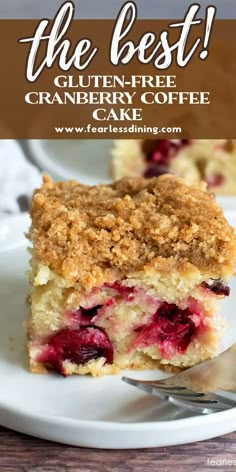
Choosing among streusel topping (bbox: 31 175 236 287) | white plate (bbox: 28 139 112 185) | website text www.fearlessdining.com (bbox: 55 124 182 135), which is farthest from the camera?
white plate (bbox: 28 139 112 185)

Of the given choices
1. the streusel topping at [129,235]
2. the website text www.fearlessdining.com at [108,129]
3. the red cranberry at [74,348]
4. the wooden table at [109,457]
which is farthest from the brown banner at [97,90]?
the wooden table at [109,457]

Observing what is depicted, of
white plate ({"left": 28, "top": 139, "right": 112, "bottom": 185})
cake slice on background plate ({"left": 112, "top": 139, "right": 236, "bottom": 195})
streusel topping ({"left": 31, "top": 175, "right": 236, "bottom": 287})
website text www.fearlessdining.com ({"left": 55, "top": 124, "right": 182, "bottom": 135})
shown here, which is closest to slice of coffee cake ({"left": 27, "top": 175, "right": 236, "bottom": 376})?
streusel topping ({"left": 31, "top": 175, "right": 236, "bottom": 287})

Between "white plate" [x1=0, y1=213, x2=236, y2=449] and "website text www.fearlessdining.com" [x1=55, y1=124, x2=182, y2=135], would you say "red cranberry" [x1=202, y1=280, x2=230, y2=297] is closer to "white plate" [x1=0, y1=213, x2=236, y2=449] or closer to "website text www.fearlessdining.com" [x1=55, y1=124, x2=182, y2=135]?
"white plate" [x1=0, y1=213, x2=236, y2=449]

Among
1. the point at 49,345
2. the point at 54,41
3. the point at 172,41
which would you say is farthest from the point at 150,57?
the point at 49,345

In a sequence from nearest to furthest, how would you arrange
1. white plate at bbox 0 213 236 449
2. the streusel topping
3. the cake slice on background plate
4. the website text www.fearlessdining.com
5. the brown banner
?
white plate at bbox 0 213 236 449 → the streusel topping → the brown banner → the website text www.fearlessdining.com → the cake slice on background plate

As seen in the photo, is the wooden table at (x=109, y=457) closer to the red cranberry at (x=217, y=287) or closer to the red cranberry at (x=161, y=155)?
the red cranberry at (x=217, y=287)

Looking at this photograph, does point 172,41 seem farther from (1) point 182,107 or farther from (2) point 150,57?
(1) point 182,107

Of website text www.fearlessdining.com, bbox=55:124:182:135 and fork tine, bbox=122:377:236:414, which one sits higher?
website text www.fearlessdining.com, bbox=55:124:182:135

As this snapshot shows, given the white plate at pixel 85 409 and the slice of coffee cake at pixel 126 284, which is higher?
the slice of coffee cake at pixel 126 284

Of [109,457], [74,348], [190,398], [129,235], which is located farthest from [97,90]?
[109,457]
